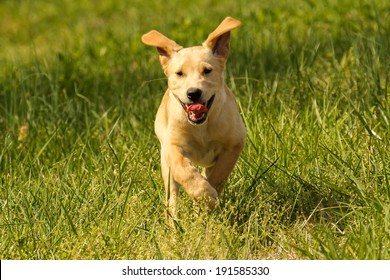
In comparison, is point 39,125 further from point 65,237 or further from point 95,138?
point 65,237

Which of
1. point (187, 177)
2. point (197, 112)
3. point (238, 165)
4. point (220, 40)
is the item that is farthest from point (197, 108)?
point (238, 165)

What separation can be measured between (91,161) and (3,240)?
3.90 feet

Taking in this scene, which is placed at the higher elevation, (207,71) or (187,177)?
(207,71)

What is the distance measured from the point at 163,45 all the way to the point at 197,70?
1.16 feet

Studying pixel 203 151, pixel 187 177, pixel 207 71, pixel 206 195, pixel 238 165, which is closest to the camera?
pixel 206 195

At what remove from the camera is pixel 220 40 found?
538 cm

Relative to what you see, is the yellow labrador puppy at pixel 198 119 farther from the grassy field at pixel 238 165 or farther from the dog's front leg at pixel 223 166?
the grassy field at pixel 238 165

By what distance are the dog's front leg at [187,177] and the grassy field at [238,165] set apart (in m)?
0.09

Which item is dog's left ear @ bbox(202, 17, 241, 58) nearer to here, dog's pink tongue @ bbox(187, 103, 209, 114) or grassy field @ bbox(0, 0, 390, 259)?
dog's pink tongue @ bbox(187, 103, 209, 114)

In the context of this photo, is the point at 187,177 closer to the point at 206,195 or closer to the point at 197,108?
the point at 206,195

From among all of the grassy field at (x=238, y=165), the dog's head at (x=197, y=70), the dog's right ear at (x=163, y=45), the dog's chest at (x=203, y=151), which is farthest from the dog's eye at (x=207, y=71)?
the grassy field at (x=238, y=165)

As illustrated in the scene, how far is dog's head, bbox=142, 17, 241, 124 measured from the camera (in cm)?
500
